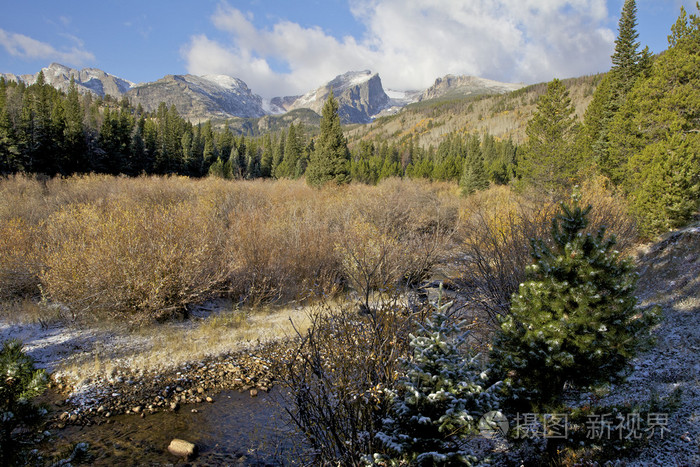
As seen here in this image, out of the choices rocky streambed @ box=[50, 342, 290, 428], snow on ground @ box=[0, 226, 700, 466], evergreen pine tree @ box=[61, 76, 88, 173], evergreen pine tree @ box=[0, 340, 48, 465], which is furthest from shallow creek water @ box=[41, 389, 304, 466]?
evergreen pine tree @ box=[61, 76, 88, 173]

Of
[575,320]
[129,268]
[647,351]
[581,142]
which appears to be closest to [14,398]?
[575,320]

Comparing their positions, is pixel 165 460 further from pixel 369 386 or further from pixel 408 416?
pixel 408 416

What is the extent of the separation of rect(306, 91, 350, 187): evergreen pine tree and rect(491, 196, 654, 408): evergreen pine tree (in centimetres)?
2371

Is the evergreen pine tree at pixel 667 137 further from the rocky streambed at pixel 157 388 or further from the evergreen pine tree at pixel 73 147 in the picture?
the evergreen pine tree at pixel 73 147

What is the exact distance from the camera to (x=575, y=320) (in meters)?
3.75

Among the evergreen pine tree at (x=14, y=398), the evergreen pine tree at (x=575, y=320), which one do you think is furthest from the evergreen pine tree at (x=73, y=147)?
the evergreen pine tree at (x=575, y=320)

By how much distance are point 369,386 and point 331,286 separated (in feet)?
30.4

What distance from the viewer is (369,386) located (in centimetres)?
441

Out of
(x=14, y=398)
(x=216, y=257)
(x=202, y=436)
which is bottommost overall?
(x=202, y=436)

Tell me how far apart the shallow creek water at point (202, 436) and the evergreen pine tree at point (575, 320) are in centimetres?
380

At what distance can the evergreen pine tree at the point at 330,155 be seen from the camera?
27547 mm

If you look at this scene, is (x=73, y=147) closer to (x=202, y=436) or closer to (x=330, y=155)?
(x=330, y=155)

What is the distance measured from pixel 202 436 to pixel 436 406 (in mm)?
5503

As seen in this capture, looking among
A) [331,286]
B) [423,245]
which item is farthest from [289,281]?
[423,245]
